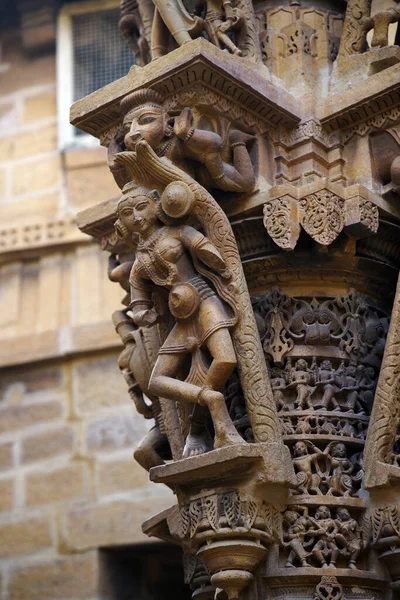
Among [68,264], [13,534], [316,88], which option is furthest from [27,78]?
[316,88]

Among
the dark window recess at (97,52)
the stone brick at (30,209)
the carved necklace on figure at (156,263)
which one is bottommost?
the carved necklace on figure at (156,263)

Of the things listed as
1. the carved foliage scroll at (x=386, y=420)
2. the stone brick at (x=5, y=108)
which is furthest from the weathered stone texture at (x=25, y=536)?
the carved foliage scroll at (x=386, y=420)

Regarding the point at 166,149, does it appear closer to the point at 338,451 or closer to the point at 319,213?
the point at 319,213

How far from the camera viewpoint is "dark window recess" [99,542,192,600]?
5.62 meters

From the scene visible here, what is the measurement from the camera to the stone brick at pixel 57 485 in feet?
19.1

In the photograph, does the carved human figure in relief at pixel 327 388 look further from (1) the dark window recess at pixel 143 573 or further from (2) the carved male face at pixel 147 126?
(1) the dark window recess at pixel 143 573

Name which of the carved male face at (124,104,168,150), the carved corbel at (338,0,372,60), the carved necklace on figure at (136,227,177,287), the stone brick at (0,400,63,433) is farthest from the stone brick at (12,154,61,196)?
the carved necklace on figure at (136,227,177,287)

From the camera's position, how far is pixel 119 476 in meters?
5.78

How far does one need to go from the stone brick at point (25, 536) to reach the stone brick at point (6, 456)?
0.28 m

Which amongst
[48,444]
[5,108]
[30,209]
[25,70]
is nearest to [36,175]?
[30,209]

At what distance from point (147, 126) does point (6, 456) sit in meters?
2.96

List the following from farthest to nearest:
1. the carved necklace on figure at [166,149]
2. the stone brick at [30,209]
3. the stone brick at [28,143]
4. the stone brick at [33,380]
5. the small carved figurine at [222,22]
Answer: the stone brick at [28,143] < the stone brick at [30,209] < the stone brick at [33,380] < the small carved figurine at [222,22] < the carved necklace on figure at [166,149]

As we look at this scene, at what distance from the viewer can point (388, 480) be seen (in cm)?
328

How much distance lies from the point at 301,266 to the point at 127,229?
21.3 inches
